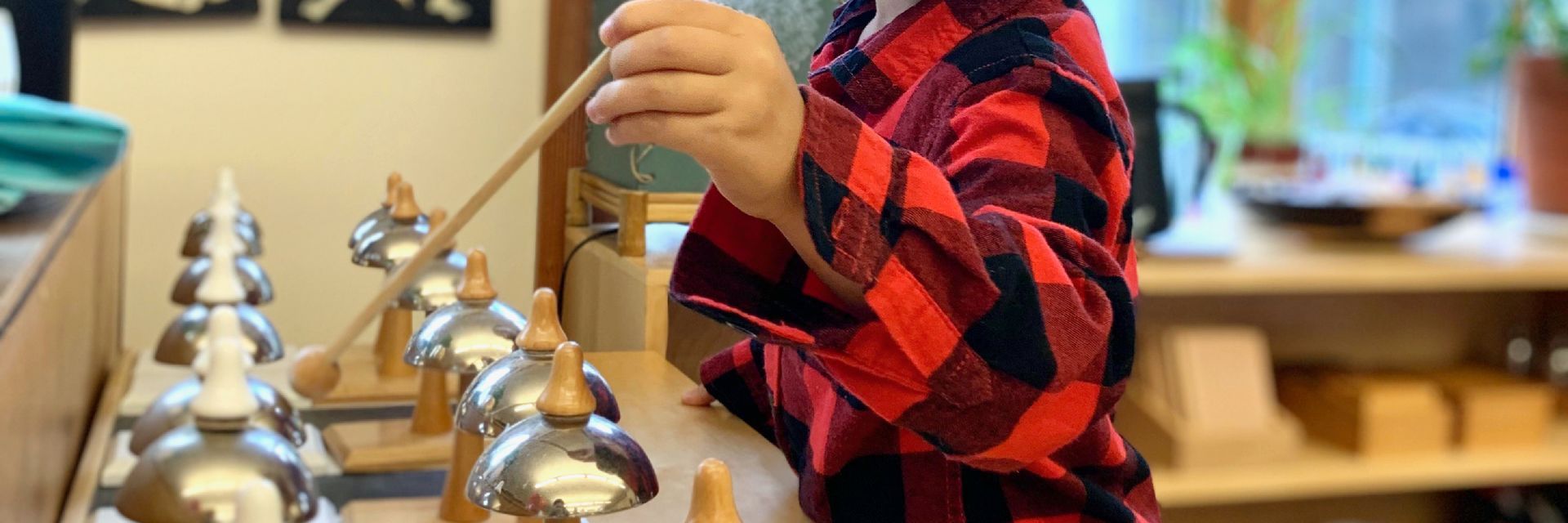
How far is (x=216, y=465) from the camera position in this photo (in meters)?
0.49

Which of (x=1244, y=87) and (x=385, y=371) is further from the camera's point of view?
(x=1244, y=87)

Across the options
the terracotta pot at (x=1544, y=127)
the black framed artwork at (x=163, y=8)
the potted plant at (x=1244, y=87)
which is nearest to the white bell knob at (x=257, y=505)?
the black framed artwork at (x=163, y=8)

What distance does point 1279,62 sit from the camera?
1988mm

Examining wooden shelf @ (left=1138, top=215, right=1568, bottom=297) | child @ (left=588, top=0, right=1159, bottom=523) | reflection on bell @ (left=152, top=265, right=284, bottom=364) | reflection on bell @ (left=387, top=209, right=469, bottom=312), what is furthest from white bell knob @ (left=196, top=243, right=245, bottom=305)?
wooden shelf @ (left=1138, top=215, right=1568, bottom=297)

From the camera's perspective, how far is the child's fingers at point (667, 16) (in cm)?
41

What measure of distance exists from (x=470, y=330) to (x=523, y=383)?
12 cm

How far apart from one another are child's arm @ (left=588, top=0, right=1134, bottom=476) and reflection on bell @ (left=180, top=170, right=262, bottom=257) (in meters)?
0.46

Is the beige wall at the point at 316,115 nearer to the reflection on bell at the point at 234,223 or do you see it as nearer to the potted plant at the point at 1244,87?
the reflection on bell at the point at 234,223

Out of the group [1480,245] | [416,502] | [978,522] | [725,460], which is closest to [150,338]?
[416,502]

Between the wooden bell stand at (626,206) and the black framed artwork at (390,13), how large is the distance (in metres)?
0.24

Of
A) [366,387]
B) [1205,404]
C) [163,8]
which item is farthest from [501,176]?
[1205,404]

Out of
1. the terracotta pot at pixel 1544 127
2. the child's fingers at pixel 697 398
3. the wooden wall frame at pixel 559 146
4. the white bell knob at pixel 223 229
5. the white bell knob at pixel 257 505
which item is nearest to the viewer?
the white bell knob at pixel 257 505

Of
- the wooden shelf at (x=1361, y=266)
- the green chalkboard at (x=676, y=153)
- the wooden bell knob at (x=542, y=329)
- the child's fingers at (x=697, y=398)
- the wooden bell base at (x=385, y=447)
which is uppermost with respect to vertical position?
the green chalkboard at (x=676, y=153)

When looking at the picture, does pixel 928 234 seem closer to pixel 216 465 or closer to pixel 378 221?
pixel 216 465
